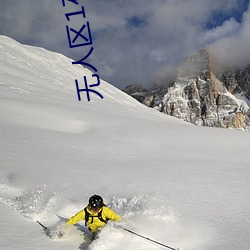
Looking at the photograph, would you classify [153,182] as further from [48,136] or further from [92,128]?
[92,128]

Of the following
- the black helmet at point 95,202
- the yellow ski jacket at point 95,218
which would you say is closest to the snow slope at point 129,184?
the yellow ski jacket at point 95,218

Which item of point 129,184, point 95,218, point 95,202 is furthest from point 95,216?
point 129,184

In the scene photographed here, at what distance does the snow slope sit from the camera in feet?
18.1

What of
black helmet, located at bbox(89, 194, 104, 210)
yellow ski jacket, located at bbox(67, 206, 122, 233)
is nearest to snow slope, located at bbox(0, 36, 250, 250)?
yellow ski jacket, located at bbox(67, 206, 122, 233)

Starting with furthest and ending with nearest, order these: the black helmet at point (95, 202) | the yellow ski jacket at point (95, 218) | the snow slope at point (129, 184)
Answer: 1. the yellow ski jacket at point (95, 218)
2. the black helmet at point (95, 202)
3. the snow slope at point (129, 184)

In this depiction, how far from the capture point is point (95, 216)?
589 centimetres

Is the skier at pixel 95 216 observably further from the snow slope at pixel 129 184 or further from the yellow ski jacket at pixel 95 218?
the snow slope at pixel 129 184

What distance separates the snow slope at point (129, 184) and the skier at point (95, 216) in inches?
9.4

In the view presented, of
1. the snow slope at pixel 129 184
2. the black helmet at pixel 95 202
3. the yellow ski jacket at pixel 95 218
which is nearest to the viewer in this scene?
the snow slope at pixel 129 184

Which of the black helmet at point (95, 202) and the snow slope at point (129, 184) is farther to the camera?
the black helmet at point (95, 202)

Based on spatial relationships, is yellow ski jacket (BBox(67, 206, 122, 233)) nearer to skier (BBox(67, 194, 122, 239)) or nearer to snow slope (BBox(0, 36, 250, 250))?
skier (BBox(67, 194, 122, 239))

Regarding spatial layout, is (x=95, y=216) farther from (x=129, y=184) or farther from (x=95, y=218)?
(x=129, y=184)

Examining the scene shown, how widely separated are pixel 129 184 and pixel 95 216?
7.87 ft

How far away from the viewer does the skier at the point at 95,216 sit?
19.0 feet
